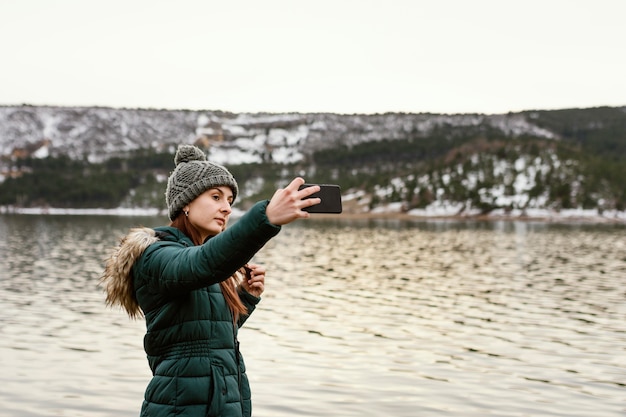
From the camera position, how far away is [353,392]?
12906 millimetres

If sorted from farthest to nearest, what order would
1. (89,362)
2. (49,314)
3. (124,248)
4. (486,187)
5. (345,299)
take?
(486,187), (345,299), (49,314), (89,362), (124,248)

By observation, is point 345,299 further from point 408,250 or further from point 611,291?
point 408,250

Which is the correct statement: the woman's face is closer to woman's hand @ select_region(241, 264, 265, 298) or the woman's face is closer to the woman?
the woman

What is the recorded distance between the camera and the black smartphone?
3293 millimetres

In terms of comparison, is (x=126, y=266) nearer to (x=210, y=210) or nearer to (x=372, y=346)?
(x=210, y=210)

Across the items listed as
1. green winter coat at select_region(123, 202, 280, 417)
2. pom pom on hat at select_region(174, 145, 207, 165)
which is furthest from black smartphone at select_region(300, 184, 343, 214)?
pom pom on hat at select_region(174, 145, 207, 165)

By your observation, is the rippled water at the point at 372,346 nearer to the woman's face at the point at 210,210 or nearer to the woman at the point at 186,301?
the woman at the point at 186,301

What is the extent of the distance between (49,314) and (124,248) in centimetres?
1904

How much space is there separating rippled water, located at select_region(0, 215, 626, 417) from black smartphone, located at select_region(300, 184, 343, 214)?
8.70m

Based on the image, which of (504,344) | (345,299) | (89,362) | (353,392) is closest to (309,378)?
(353,392)

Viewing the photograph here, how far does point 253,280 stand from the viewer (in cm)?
452

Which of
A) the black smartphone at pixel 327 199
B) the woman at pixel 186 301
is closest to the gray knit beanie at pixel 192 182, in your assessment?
the woman at pixel 186 301

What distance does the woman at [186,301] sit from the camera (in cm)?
378

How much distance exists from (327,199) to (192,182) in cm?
97
